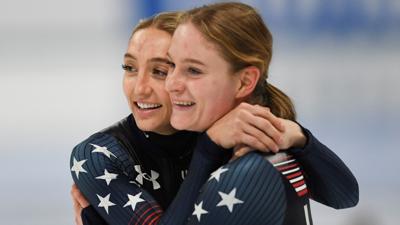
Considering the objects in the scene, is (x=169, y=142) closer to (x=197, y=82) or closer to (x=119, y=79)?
(x=197, y=82)

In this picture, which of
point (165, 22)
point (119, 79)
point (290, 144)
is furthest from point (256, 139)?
point (119, 79)

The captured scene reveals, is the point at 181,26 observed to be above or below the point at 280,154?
above

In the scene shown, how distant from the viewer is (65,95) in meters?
4.73

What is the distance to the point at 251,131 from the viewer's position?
2.18 m

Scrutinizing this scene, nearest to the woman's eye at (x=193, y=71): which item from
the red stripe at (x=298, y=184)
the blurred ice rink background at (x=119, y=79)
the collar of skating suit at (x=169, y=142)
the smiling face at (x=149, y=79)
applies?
the smiling face at (x=149, y=79)

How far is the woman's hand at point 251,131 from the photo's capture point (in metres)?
2.18

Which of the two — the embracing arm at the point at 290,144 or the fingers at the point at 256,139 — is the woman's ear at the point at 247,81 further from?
the fingers at the point at 256,139

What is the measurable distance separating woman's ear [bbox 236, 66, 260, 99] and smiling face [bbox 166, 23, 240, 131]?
0.02 m

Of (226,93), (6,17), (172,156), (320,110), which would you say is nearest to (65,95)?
(6,17)

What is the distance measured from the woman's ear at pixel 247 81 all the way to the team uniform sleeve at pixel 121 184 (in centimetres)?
22

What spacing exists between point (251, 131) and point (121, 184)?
0.53 meters

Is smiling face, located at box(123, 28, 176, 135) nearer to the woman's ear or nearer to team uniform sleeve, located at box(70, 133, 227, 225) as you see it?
team uniform sleeve, located at box(70, 133, 227, 225)

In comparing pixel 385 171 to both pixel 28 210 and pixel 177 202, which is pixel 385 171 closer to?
pixel 28 210

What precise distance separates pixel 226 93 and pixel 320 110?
2.51 meters
